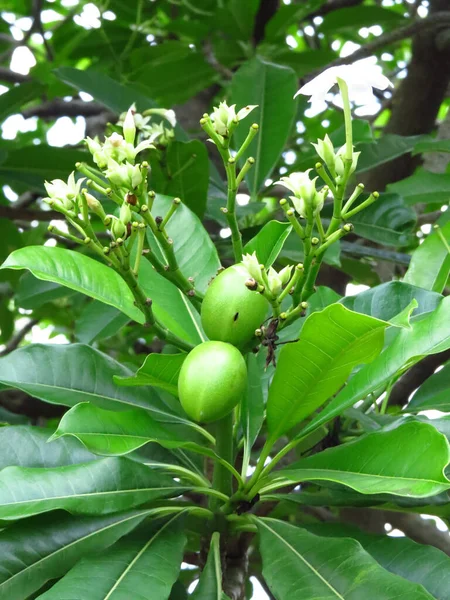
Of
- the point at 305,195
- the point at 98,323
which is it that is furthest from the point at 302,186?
the point at 98,323

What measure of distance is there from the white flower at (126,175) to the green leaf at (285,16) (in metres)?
1.49

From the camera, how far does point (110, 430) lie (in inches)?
33.9

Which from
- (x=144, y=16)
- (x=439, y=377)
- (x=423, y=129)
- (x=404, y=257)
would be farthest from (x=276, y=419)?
(x=144, y=16)

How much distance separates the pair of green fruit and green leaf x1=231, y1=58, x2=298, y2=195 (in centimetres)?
93

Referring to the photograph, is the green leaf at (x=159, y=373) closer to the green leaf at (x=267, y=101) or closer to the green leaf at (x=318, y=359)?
the green leaf at (x=318, y=359)

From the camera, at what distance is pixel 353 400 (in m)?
0.94

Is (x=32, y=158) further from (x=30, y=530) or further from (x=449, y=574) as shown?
(x=449, y=574)

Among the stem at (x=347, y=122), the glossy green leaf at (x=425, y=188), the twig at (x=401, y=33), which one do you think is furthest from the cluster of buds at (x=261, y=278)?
the twig at (x=401, y=33)

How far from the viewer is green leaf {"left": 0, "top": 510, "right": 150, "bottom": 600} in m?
0.91

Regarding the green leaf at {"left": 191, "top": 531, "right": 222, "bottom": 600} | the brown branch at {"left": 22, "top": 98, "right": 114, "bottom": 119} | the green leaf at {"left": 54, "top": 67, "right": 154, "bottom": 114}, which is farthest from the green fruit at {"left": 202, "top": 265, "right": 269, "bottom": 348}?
the brown branch at {"left": 22, "top": 98, "right": 114, "bottom": 119}

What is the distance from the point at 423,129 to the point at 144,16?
1053 millimetres

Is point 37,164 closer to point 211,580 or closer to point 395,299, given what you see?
point 395,299

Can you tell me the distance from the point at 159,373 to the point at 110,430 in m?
0.10

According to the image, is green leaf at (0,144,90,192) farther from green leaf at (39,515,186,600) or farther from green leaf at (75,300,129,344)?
green leaf at (39,515,186,600)
